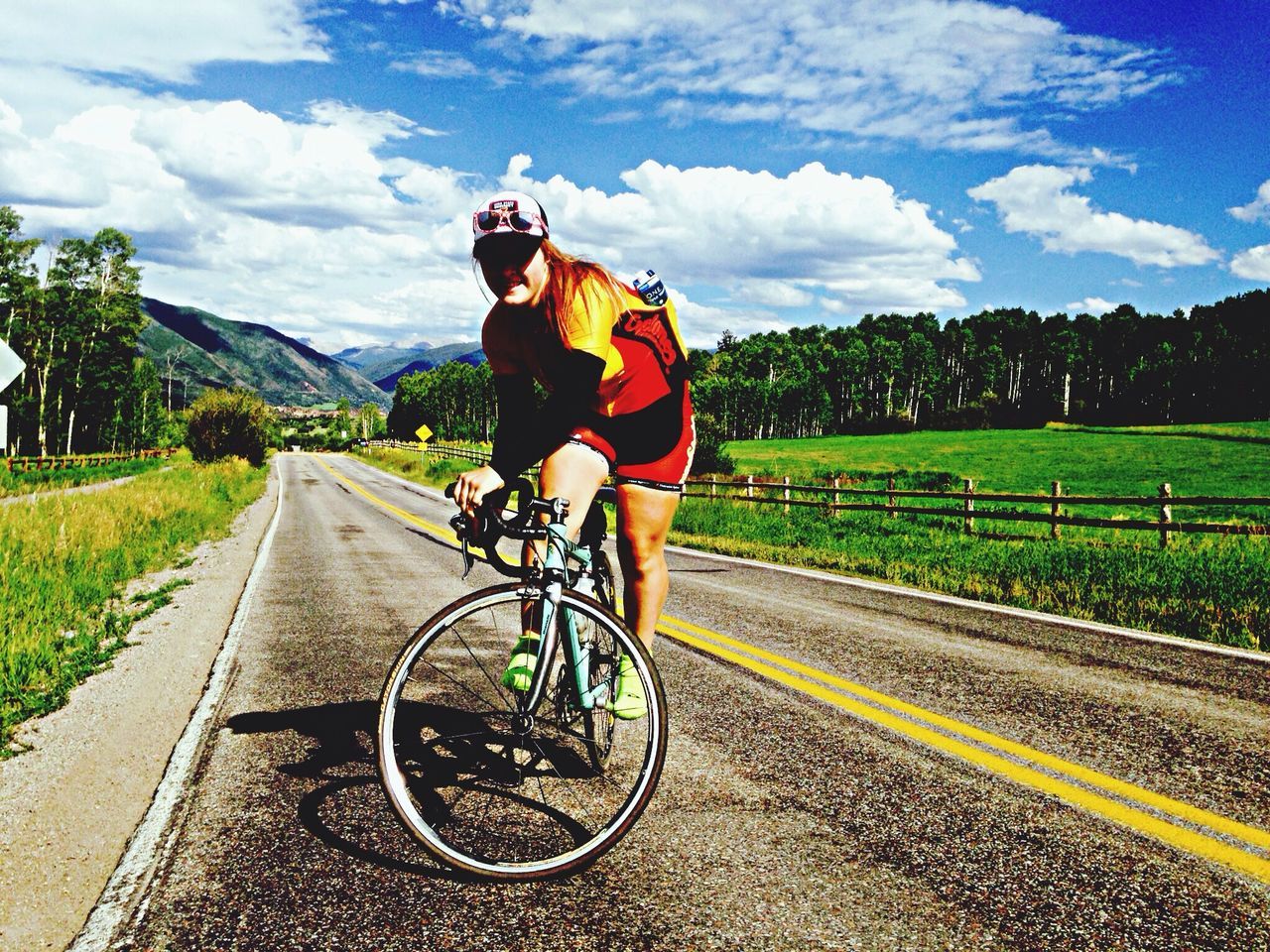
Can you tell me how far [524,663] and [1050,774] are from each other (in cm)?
226

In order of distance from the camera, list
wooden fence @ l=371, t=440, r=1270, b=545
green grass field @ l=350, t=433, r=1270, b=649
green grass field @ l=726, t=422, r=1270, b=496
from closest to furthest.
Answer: green grass field @ l=350, t=433, r=1270, b=649
wooden fence @ l=371, t=440, r=1270, b=545
green grass field @ l=726, t=422, r=1270, b=496

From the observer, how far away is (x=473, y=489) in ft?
7.73

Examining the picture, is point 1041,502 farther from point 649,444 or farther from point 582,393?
point 582,393

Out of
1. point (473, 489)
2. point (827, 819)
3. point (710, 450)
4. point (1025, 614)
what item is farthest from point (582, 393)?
point (710, 450)

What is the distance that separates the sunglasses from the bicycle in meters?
0.86

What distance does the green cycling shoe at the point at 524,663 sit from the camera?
2.50 meters

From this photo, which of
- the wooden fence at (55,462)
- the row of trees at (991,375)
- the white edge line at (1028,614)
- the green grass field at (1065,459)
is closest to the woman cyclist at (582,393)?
the white edge line at (1028,614)

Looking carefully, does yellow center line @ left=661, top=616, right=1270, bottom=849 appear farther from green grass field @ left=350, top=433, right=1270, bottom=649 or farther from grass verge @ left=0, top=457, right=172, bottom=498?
grass verge @ left=0, top=457, right=172, bottom=498

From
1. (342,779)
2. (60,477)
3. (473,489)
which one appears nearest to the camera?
(473,489)

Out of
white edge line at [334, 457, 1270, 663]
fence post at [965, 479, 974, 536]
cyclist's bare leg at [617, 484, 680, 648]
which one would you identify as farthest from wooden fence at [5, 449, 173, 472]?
cyclist's bare leg at [617, 484, 680, 648]

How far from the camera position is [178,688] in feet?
15.7

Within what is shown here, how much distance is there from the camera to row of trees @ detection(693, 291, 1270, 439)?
9144 cm

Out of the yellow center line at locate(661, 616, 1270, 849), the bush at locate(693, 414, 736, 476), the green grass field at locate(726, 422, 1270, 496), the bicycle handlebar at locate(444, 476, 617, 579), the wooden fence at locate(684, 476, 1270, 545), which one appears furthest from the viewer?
the green grass field at locate(726, 422, 1270, 496)

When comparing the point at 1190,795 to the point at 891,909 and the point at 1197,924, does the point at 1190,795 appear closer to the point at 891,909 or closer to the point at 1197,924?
the point at 1197,924
